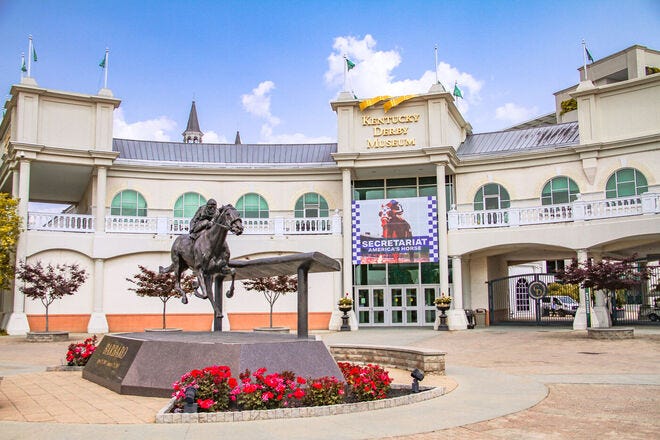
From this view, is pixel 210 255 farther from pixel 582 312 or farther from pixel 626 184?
pixel 626 184

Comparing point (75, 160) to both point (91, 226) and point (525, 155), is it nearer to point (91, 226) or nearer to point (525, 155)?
point (91, 226)

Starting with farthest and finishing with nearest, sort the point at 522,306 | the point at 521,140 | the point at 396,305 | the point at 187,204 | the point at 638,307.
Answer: the point at 522,306
the point at 521,140
the point at 187,204
the point at 396,305
the point at 638,307

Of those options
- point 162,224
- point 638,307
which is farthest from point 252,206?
point 638,307

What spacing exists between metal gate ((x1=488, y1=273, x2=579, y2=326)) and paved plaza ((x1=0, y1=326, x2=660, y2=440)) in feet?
42.7

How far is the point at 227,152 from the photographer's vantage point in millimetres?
35281

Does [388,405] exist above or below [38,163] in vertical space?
below

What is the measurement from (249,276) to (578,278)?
540 inches

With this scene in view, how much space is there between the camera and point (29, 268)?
2561cm

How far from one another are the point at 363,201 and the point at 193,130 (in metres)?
68.5

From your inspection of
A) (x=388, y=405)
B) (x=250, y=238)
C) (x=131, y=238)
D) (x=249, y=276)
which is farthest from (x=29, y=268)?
(x=388, y=405)

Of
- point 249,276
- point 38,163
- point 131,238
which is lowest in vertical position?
point 249,276

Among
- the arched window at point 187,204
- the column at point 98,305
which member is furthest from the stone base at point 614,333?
the column at point 98,305

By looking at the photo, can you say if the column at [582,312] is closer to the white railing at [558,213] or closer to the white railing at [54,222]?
the white railing at [558,213]

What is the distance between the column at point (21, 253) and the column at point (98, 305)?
267 centimetres
